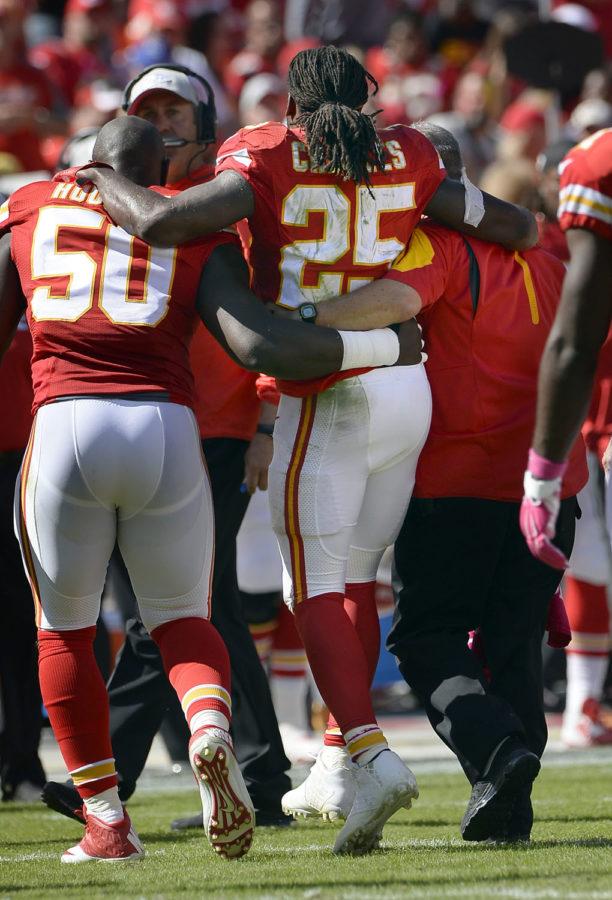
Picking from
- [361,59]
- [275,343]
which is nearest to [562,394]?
[275,343]

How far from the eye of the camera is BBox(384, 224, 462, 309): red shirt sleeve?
13.5ft

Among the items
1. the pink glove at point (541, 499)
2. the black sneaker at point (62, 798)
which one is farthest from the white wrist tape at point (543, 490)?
the black sneaker at point (62, 798)

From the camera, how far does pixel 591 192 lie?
340 cm

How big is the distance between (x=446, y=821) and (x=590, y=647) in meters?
2.20

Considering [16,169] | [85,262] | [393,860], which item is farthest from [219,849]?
[16,169]

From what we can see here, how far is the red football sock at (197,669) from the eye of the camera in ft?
12.6

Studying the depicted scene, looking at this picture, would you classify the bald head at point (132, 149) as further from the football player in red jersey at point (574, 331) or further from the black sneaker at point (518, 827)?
the black sneaker at point (518, 827)

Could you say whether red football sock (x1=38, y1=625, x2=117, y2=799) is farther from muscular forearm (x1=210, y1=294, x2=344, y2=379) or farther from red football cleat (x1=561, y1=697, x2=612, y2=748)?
red football cleat (x1=561, y1=697, x2=612, y2=748)

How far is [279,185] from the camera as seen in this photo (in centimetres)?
396

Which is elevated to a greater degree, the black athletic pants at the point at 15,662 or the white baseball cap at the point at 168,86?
the white baseball cap at the point at 168,86

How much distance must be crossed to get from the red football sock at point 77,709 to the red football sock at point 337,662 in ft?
1.87

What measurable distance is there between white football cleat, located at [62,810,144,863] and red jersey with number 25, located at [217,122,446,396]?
120cm

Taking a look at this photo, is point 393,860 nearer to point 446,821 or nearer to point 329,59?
point 446,821

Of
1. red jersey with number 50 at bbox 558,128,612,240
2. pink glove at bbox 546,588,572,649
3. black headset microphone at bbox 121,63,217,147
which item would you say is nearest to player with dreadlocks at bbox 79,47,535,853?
pink glove at bbox 546,588,572,649
